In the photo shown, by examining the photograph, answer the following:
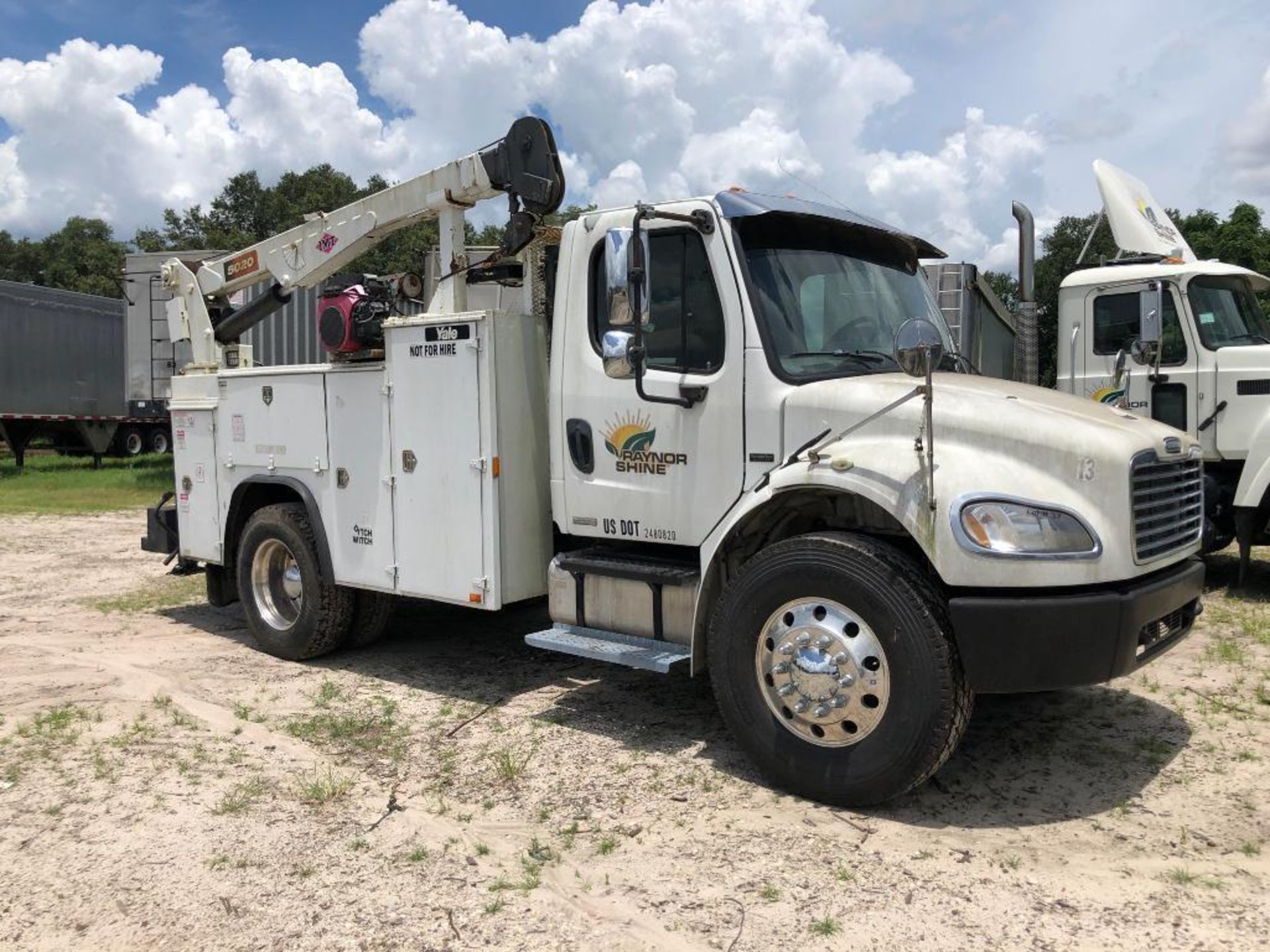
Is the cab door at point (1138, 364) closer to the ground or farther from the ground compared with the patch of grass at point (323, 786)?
farther from the ground

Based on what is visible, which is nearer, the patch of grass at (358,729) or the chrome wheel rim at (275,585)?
the patch of grass at (358,729)

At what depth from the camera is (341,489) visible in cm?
628

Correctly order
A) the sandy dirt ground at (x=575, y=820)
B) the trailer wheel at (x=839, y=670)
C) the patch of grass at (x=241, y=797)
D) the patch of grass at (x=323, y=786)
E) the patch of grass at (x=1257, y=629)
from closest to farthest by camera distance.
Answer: the sandy dirt ground at (x=575, y=820) < the trailer wheel at (x=839, y=670) < the patch of grass at (x=241, y=797) < the patch of grass at (x=323, y=786) < the patch of grass at (x=1257, y=629)

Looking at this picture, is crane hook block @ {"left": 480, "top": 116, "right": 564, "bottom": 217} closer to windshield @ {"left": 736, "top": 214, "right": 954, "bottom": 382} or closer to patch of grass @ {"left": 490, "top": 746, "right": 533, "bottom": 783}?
windshield @ {"left": 736, "top": 214, "right": 954, "bottom": 382}

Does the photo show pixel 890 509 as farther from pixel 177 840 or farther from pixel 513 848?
pixel 177 840

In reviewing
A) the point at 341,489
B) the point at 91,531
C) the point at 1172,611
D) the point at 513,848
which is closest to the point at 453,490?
the point at 341,489

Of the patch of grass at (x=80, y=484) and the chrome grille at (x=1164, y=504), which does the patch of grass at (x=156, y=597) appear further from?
the chrome grille at (x=1164, y=504)

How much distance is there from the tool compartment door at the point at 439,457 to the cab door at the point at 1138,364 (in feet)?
17.2

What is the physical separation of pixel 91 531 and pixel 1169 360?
1262cm

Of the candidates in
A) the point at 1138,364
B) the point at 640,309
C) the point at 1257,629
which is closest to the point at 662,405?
the point at 640,309

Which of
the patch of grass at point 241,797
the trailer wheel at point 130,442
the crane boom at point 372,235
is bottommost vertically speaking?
the patch of grass at point 241,797

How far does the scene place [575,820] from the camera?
161 inches

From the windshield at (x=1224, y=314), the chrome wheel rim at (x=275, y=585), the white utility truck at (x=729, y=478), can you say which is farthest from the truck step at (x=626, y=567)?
the windshield at (x=1224, y=314)

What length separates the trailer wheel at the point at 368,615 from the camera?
6.70 metres
